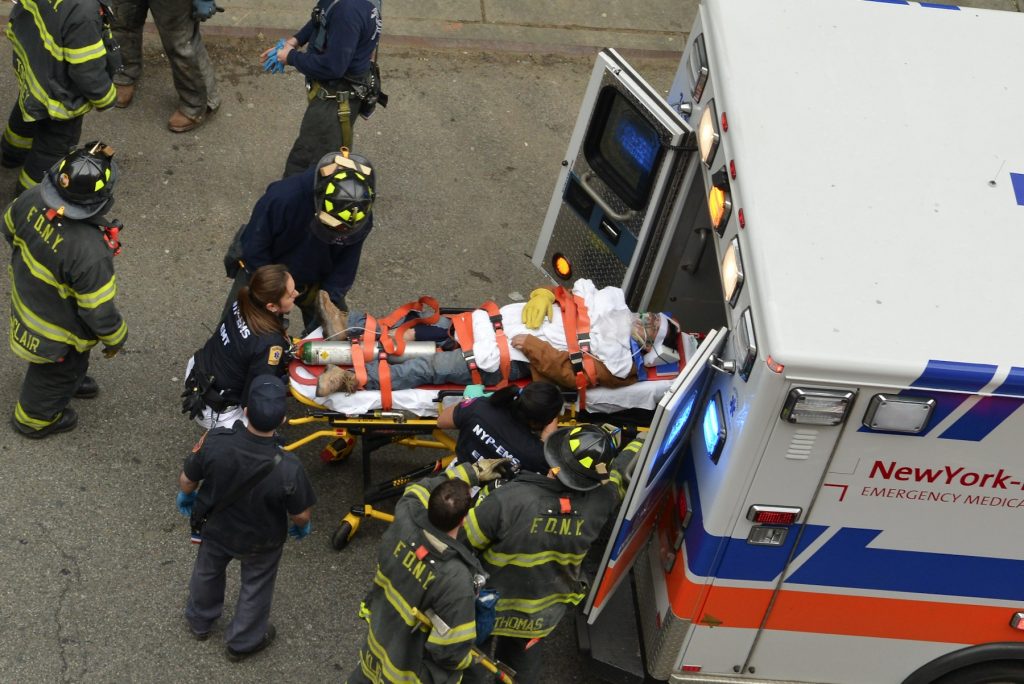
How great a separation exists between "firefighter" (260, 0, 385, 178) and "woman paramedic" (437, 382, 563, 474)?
279 centimetres

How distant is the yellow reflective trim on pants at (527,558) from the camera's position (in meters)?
4.94

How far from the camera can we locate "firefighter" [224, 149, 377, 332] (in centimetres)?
583

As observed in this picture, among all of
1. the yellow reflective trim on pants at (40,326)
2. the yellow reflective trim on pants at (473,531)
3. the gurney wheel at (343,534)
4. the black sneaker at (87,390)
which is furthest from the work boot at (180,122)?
the yellow reflective trim on pants at (473,531)

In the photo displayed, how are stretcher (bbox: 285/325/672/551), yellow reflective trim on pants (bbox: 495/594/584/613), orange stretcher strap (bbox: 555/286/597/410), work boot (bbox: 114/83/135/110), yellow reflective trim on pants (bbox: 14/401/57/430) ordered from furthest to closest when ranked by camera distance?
work boot (bbox: 114/83/135/110), yellow reflective trim on pants (bbox: 14/401/57/430), orange stretcher strap (bbox: 555/286/597/410), stretcher (bbox: 285/325/672/551), yellow reflective trim on pants (bbox: 495/594/584/613)

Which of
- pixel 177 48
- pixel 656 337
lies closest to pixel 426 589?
pixel 656 337

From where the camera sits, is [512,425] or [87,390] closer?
[512,425]

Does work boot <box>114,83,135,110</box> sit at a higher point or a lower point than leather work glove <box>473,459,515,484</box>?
lower

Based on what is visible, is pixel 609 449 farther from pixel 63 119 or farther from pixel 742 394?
pixel 63 119

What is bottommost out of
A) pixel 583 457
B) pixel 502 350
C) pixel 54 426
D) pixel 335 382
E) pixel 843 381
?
pixel 54 426

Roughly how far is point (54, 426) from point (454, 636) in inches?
114

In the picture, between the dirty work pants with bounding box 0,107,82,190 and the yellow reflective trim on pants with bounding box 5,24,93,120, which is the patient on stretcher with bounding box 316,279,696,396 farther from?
the dirty work pants with bounding box 0,107,82,190

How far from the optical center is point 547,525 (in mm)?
4879

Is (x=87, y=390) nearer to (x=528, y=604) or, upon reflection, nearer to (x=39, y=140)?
(x=39, y=140)

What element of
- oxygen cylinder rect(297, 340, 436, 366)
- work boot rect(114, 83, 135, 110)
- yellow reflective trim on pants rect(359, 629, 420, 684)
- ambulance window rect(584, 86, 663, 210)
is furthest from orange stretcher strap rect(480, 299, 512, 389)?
work boot rect(114, 83, 135, 110)
